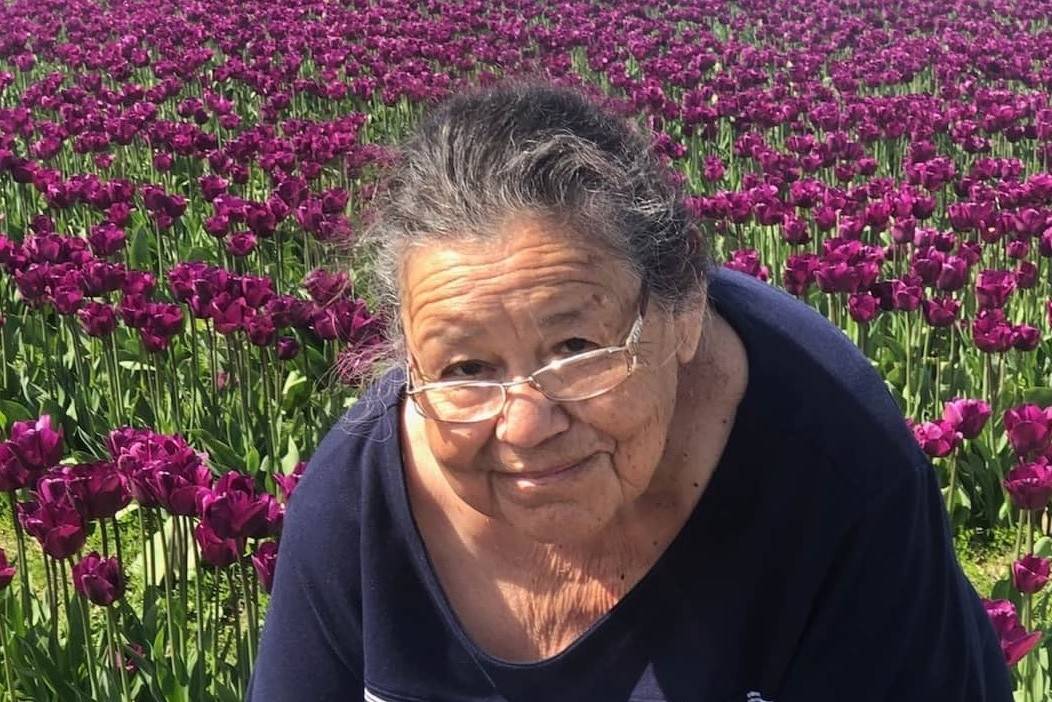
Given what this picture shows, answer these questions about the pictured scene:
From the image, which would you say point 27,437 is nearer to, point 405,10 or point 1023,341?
point 1023,341

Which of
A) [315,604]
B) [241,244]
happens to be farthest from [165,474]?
[241,244]

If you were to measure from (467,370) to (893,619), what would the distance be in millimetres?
681

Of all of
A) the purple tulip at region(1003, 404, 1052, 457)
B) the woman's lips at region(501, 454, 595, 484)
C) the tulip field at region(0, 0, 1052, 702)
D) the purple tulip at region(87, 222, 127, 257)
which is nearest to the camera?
the woman's lips at region(501, 454, 595, 484)

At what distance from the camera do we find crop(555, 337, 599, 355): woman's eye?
1598 millimetres

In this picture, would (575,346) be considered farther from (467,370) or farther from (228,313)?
(228,313)

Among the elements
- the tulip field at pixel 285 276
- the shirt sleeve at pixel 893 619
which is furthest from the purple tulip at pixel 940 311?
the shirt sleeve at pixel 893 619

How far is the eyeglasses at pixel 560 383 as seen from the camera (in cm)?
159

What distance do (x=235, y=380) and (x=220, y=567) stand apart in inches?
79.5

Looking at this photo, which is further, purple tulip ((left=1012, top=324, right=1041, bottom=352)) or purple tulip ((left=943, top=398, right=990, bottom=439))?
purple tulip ((left=1012, top=324, right=1041, bottom=352))

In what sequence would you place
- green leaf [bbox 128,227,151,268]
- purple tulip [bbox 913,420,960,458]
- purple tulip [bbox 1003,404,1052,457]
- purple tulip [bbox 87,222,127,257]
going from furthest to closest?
green leaf [bbox 128,227,151,268] < purple tulip [bbox 87,222,127,257] < purple tulip [bbox 913,420,960,458] < purple tulip [bbox 1003,404,1052,457]

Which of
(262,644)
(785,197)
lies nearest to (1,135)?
(785,197)

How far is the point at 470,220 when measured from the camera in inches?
61.2

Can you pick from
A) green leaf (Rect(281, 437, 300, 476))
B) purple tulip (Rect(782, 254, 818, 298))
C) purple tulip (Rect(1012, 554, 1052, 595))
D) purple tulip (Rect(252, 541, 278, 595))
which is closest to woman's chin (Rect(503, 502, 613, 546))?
purple tulip (Rect(252, 541, 278, 595))

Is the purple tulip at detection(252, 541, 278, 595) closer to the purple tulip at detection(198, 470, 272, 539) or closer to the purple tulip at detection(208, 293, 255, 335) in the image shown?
the purple tulip at detection(198, 470, 272, 539)
